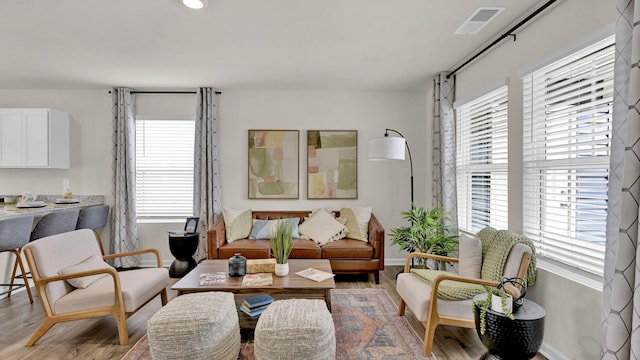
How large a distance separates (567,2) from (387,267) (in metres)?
3.55

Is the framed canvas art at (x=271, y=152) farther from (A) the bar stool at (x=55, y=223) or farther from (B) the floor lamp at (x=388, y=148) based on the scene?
(A) the bar stool at (x=55, y=223)

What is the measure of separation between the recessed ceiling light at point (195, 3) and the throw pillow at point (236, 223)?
263 centimetres

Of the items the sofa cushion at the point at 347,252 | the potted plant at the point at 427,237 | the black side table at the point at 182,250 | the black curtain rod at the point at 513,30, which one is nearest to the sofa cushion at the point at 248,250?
the black side table at the point at 182,250

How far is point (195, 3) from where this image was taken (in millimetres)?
2287

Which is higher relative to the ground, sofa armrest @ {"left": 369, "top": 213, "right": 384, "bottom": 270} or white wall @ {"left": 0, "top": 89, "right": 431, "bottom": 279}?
white wall @ {"left": 0, "top": 89, "right": 431, "bottom": 279}

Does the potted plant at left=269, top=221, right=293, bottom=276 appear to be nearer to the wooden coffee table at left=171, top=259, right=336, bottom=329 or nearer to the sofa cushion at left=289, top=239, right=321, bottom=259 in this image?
the wooden coffee table at left=171, top=259, right=336, bottom=329

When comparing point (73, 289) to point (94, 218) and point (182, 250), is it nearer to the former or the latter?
point (182, 250)

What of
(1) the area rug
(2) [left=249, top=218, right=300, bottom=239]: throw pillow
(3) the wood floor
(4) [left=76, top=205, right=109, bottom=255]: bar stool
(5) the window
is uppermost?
(5) the window

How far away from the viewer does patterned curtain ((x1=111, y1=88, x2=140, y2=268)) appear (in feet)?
14.7

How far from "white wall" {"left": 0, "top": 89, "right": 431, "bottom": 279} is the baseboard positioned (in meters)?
2.46

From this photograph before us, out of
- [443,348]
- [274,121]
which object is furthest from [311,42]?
[443,348]

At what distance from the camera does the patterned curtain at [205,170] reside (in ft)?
14.7

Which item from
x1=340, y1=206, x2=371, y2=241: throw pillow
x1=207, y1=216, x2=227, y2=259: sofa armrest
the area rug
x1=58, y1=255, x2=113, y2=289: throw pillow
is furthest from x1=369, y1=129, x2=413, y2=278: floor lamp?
x1=58, y1=255, x2=113, y2=289: throw pillow

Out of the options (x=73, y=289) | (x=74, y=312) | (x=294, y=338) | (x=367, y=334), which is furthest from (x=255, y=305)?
(x=73, y=289)
